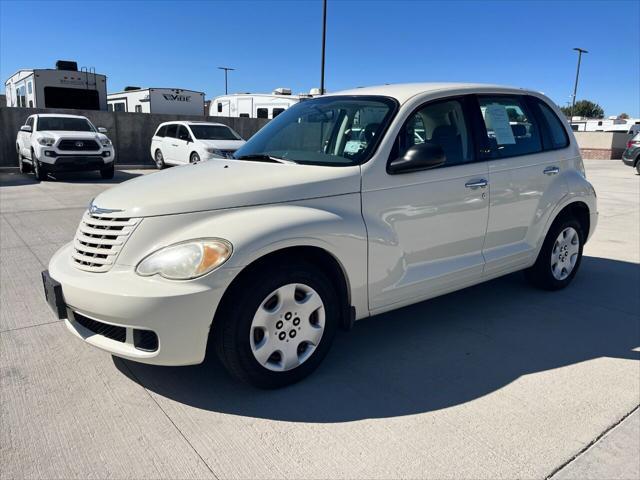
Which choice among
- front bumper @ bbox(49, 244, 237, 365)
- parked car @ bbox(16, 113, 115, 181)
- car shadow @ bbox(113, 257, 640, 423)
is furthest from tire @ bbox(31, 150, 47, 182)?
front bumper @ bbox(49, 244, 237, 365)

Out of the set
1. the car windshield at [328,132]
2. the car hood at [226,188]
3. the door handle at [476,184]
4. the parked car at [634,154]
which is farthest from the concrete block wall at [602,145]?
the car hood at [226,188]

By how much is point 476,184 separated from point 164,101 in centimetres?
1911

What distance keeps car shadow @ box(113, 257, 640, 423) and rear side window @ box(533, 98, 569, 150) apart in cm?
137

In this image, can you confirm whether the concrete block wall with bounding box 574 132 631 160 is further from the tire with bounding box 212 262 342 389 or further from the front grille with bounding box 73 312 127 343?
the front grille with bounding box 73 312 127 343

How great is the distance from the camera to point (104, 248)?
9.52 ft

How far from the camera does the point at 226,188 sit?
3.00 meters

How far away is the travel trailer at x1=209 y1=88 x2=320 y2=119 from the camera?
2033 cm

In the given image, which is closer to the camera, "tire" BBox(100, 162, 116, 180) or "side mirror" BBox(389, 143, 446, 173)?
"side mirror" BBox(389, 143, 446, 173)

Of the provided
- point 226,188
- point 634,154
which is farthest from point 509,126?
point 634,154

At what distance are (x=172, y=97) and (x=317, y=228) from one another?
1972 cm

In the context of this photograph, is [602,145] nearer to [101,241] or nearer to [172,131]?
[172,131]

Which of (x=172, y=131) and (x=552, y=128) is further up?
(x=552, y=128)

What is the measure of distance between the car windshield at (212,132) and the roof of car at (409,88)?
11702mm

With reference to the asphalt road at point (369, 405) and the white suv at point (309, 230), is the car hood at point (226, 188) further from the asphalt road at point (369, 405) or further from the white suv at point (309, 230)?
the asphalt road at point (369, 405)
